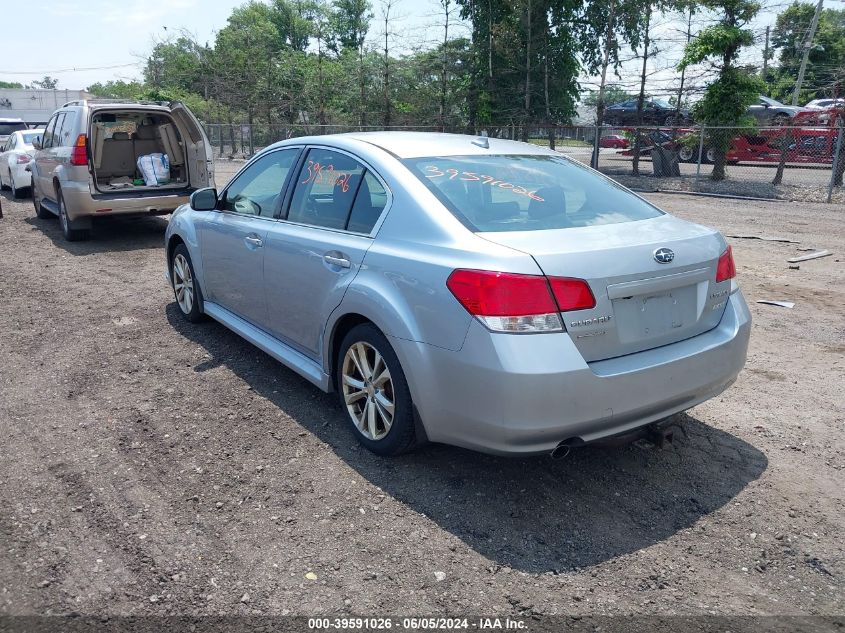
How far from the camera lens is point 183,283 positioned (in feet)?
20.6

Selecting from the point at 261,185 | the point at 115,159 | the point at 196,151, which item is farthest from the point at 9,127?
the point at 261,185

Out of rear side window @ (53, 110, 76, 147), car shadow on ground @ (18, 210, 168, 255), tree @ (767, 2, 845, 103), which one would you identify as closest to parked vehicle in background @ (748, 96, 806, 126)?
tree @ (767, 2, 845, 103)

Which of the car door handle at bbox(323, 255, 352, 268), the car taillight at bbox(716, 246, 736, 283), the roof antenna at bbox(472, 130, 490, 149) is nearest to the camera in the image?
the car taillight at bbox(716, 246, 736, 283)

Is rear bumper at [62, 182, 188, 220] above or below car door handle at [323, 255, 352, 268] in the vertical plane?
below

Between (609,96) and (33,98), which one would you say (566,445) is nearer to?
(609,96)

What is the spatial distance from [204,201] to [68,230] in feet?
19.8

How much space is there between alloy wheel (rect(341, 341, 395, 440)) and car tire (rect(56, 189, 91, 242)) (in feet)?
26.2

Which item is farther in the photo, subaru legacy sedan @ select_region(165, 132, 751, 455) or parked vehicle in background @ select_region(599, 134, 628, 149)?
parked vehicle in background @ select_region(599, 134, 628, 149)

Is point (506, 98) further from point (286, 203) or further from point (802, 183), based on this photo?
point (286, 203)

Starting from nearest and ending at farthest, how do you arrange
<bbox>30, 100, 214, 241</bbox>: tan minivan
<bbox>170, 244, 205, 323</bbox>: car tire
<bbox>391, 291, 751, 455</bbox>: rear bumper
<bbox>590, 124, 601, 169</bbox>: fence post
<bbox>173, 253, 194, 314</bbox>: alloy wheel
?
<bbox>391, 291, 751, 455</bbox>: rear bumper, <bbox>170, 244, 205, 323</bbox>: car tire, <bbox>173, 253, 194, 314</bbox>: alloy wheel, <bbox>30, 100, 214, 241</bbox>: tan minivan, <bbox>590, 124, 601, 169</bbox>: fence post

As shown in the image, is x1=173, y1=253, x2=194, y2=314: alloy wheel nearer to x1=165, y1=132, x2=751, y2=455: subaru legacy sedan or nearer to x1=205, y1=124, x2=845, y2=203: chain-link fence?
x1=165, y1=132, x2=751, y2=455: subaru legacy sedan

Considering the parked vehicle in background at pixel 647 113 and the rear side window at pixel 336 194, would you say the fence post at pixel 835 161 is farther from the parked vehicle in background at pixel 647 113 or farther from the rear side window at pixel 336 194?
the rear side window at pixel 336 194

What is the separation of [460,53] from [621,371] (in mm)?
24372

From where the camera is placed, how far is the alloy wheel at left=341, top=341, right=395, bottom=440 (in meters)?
3.68
